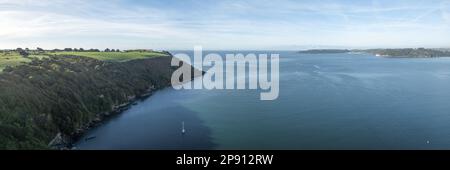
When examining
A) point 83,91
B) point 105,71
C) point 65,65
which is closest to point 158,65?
point 105,71

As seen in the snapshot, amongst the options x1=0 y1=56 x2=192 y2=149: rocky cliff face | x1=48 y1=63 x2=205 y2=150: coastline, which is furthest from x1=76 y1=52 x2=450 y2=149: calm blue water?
x1=0 y1=56 x2=192 y2=149: rocky cliff face

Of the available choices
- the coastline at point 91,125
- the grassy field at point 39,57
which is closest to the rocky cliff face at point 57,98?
Result: the coastline at point 91,125

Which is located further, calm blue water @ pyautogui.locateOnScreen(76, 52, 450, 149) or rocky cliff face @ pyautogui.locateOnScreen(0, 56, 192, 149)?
calm blue water @ pyautogui.locateOnScreen(76, 52, 450, 149)

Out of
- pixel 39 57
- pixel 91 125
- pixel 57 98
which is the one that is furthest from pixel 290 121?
pixel 39 57

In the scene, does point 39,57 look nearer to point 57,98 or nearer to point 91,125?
point 57,98

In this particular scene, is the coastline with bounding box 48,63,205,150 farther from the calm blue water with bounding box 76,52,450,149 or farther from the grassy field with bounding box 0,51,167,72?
the grassy field with bounding box 0,51,167,72

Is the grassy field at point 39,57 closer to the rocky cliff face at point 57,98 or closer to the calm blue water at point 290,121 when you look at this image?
the rocky cliff face at point 57,98

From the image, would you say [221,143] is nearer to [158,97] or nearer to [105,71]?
[158,97]
